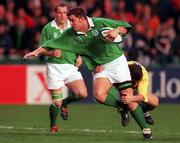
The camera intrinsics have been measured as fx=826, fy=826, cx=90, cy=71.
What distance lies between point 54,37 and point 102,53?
5.45ft

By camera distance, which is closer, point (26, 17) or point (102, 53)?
point (102, 53)

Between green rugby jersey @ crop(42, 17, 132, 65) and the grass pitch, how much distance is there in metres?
1.26

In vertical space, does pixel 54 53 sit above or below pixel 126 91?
above

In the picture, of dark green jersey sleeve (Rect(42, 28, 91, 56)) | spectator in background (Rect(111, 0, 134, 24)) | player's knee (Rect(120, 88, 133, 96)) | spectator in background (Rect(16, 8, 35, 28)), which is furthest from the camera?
spectator in background (Rect(111, 0, 134, 24))

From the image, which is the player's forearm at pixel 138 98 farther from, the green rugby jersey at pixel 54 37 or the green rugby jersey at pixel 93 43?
the green rugby jersey at pixel 54 37

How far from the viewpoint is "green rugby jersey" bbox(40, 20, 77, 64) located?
14015 mm

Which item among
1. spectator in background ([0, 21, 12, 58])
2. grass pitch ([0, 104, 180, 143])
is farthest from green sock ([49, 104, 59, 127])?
spectator in background ([0, 21, 12, 58])

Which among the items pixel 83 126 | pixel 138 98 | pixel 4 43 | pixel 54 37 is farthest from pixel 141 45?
pixel 138 98

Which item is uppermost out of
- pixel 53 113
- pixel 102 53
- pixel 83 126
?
pixel 102 53

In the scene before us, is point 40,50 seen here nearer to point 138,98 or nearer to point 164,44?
point 138,98

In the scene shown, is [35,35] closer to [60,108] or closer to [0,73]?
[0,73]

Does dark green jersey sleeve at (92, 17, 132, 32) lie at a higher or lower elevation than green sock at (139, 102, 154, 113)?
higher

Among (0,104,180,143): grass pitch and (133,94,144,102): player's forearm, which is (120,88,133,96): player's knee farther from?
(0,104,180,143): grass pitch

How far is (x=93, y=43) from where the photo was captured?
1248cm
